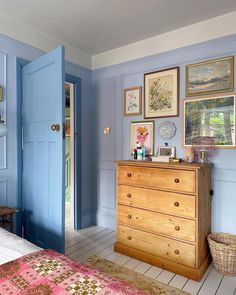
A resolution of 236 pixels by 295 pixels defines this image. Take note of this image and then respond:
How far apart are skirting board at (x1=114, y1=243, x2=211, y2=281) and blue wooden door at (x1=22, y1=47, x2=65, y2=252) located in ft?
2.68

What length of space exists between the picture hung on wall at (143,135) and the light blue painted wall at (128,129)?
0.07 meters

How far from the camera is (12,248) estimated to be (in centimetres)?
125

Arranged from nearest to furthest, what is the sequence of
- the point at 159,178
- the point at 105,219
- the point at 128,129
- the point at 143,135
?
1. the point at 159,178
2. the point at 143,135
3. the point at 128,129
4. the point at 105,219

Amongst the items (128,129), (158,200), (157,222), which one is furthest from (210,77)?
(157,222)

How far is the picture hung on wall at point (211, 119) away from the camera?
93.6 inches

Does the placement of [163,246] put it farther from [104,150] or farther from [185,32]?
[185,32]

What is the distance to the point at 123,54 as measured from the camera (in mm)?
3221

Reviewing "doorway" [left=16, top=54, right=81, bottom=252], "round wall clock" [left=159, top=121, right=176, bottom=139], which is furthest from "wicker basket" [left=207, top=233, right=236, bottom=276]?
"doorway" [left=16, top=54, right=81, bottom=252]

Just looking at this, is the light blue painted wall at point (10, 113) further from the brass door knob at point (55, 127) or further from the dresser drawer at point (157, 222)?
the dresser drawer at point (157, 222)

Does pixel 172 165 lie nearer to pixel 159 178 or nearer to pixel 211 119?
pixel 159 178

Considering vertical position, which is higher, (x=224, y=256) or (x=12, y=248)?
(x=12, y=248)

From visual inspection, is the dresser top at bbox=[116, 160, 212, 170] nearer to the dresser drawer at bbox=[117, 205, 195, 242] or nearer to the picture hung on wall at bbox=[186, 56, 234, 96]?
the dresser drawer at bbox=[117, 205, 195, 242]

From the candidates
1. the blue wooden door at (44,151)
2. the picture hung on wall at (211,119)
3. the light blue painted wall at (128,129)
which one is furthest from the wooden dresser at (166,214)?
the blue wooden door at (44,151)

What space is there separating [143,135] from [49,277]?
7.40 feet
